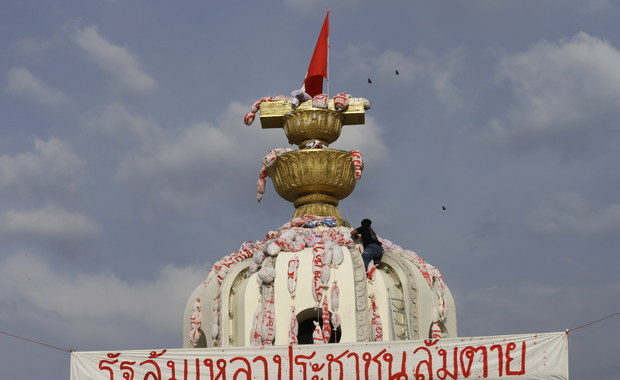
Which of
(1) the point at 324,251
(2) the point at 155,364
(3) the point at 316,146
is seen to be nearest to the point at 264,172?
(3) the point at 316,146

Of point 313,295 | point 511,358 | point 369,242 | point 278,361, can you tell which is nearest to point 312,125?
point 369,242

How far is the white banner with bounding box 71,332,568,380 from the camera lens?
21.3 metres

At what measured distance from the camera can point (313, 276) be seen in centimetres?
2483

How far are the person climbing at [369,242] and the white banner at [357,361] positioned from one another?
449 centimetres

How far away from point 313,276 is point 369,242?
178cm

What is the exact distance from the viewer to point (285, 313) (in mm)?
24703

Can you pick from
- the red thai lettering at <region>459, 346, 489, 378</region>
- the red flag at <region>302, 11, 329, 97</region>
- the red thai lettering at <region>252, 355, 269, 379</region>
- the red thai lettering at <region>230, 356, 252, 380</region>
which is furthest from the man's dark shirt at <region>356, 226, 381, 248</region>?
the red thai lettering at <region>230, 356, 252, 380</region>

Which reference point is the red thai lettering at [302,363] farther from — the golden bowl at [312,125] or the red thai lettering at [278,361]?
the golden bowl at [312,125]

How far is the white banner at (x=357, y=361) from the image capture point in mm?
21281

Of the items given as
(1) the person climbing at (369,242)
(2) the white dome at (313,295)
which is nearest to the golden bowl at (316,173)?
(2) the white dome at (313,295)

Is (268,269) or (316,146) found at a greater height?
(316,146)

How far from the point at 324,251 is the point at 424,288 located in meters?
2.39

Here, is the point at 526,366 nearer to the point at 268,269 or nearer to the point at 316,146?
the point at 268,269

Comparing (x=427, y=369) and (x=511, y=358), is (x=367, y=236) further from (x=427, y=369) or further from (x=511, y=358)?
(x=511, y=358)
